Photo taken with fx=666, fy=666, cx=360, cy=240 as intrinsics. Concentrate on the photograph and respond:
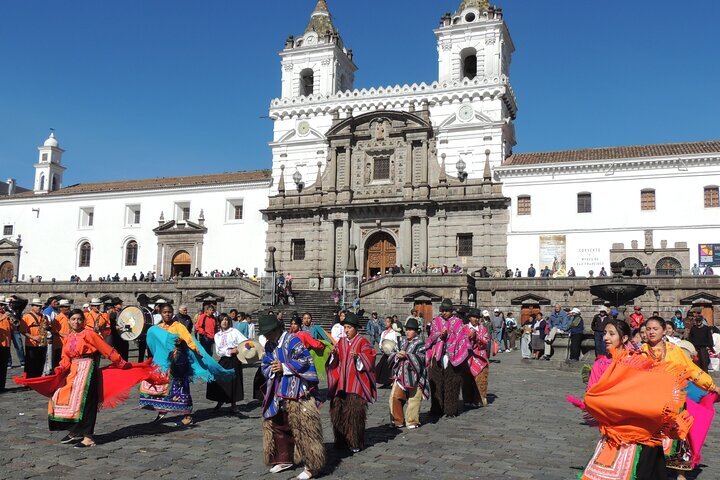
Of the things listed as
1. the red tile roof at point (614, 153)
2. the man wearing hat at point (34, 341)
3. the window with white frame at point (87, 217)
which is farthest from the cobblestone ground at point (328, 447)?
the window with white frame at point (87, 217)

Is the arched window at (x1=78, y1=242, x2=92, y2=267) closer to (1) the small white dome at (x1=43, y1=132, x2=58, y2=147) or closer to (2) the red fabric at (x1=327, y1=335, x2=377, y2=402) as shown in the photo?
(1) the small white dome at (x1=43, y1=132, x2=58, y2=147)

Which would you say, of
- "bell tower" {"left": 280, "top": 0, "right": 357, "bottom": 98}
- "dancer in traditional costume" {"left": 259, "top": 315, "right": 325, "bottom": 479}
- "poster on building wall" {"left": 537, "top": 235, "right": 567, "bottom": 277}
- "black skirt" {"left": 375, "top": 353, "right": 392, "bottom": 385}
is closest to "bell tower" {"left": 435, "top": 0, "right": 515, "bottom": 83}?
"bell tower" {"left": 280, "top": 0, "right": 357, "bottom": 98}

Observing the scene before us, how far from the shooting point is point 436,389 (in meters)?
10.6

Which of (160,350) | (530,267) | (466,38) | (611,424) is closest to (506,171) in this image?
(530,267)

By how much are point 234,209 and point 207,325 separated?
85.8 ft

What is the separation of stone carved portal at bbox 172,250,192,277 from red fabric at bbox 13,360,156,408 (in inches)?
1285

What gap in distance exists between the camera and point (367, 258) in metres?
37.6

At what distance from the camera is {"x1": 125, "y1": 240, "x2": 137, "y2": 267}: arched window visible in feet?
138

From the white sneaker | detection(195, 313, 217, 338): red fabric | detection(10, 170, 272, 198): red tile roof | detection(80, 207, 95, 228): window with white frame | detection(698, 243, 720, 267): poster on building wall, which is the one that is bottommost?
the white sneaker

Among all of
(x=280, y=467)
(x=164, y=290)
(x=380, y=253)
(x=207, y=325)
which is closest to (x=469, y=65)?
(x=380, y=253)

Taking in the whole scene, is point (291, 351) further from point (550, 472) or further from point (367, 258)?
point (367, 258)

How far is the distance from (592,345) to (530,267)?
1526 centimetres

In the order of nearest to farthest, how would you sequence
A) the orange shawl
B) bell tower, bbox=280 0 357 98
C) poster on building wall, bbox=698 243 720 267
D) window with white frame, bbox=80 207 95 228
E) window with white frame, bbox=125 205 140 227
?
the orange shawl
poster on building wall, bbox=698 243 720 267
bell tower, bbox=280 0 357 98
window with white frame, bbox=125 205 140 227
window with white frame, bbox=80 207 95 228

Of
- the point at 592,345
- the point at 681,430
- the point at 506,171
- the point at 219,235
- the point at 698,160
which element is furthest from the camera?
the point at 219,235
